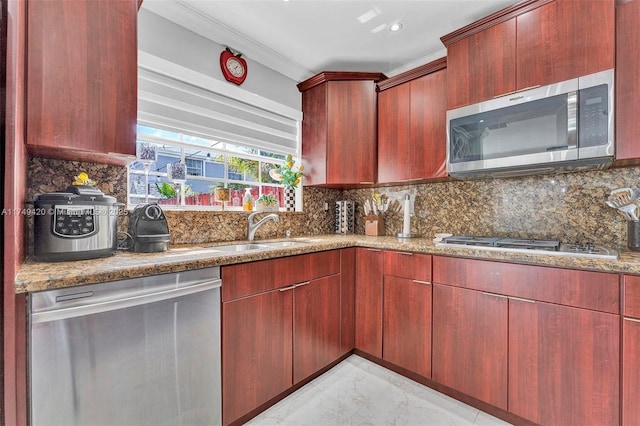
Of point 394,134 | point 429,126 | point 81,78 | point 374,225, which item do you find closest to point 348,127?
point 394,134

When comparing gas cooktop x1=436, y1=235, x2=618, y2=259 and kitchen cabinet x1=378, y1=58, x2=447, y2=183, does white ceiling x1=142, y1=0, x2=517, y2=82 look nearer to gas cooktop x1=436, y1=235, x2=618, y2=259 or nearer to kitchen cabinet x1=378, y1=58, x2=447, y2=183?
kitchen cabinet x1=378, y1=58, x2=447, y2=183

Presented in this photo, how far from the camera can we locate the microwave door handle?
5.14 ft

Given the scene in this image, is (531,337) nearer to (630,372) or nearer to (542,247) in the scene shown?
(630,372)

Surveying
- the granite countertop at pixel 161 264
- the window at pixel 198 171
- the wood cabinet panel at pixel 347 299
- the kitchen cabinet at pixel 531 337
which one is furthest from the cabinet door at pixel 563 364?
the window at pixel 198 171

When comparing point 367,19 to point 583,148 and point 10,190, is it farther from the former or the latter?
point 10,190

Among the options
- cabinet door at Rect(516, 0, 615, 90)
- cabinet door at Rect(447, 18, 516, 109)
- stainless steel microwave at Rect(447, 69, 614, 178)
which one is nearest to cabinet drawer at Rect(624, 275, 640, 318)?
stainless steel microwave at Rect(447, 69, 614, 178)

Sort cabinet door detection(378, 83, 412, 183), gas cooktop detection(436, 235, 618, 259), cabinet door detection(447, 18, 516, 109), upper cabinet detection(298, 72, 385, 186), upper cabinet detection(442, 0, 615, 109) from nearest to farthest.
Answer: gas cooktop detection(436, 235, 618, 259)
upper cabinet detection(442, 0, 615, 109)
cabinet door detection(447, 18, 516, 109)
cabinet door detection(378, 83, 412, 183)
upper cabinet detection(298, 72, 385, 186)

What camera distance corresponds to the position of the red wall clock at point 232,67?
221 centimetres

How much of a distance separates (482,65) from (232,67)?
185 cm

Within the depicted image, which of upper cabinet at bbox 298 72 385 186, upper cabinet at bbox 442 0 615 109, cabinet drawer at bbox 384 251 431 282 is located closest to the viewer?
upper cabinet at bbox 442 0 615 109

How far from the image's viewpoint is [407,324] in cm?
199

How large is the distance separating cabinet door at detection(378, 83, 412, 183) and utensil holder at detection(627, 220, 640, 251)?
4.36 feet

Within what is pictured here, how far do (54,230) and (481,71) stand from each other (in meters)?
2.55

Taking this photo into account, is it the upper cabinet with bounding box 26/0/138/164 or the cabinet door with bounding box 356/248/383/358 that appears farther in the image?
the cabinet door with bounding box 356/248/383/358
